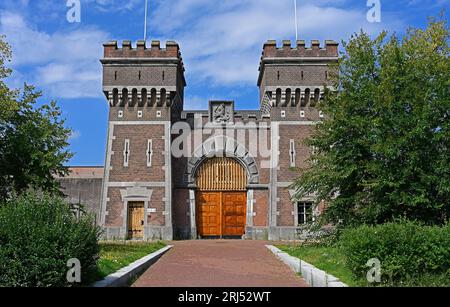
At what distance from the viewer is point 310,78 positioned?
92.3 ft

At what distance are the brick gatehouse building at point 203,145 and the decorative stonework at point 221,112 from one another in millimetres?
63

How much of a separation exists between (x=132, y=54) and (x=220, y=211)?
11109mm

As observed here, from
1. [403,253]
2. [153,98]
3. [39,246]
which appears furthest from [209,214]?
[39,246]

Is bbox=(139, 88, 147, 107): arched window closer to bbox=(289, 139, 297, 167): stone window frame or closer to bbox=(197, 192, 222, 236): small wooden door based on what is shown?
bbox=(197, 192, 222, 236): small wooden door

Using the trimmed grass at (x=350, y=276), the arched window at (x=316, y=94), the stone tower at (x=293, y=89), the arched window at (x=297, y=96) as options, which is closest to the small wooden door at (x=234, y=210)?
the stone tower at (x=293, y=89)

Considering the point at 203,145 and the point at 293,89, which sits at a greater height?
the point at 293,89

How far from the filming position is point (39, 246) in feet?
23.8

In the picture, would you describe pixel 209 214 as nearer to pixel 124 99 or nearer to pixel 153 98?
pixel 153 98

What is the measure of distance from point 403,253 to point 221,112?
70.0 feet

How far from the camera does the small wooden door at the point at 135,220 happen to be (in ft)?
87.1

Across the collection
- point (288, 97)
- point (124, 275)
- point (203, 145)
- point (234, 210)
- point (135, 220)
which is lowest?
point (124, 275)

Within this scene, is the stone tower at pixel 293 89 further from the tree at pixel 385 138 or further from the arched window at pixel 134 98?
the tree at pixel 385 138
